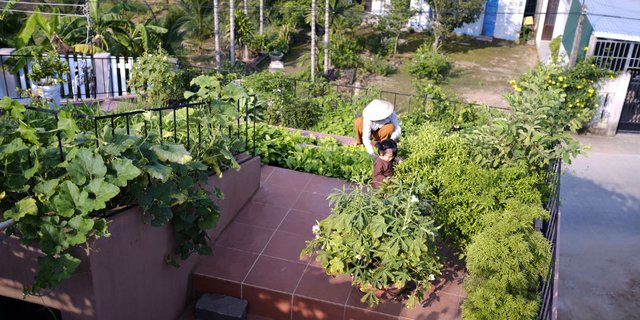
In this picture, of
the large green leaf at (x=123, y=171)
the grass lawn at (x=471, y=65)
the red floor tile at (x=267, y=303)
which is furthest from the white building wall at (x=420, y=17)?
the large green leaf at (x=123, y=171)

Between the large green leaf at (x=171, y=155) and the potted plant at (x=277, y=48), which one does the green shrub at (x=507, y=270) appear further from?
the potted plant at (x=277, y=48)

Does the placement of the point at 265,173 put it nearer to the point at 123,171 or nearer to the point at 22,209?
the point at 123,171

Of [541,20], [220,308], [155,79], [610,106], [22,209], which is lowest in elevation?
[610,106]

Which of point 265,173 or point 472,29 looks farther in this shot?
point 472,29

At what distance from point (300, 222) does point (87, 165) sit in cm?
277

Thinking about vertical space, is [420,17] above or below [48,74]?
below

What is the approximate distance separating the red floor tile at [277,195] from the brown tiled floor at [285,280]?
221 millimetres

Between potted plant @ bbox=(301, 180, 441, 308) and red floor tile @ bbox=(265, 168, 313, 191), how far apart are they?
194 centimetres

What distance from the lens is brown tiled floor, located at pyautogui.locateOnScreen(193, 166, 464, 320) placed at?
477cm

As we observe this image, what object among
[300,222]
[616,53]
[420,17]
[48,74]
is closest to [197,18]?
[420,17]

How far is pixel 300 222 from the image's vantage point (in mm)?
6000

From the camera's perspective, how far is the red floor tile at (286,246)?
5375mm

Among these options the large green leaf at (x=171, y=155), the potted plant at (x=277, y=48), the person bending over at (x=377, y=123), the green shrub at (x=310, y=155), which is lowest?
the potted plant at (x=277, y=48)

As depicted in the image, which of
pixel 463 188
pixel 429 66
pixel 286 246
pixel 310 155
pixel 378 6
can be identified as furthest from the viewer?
pixel 378 6
